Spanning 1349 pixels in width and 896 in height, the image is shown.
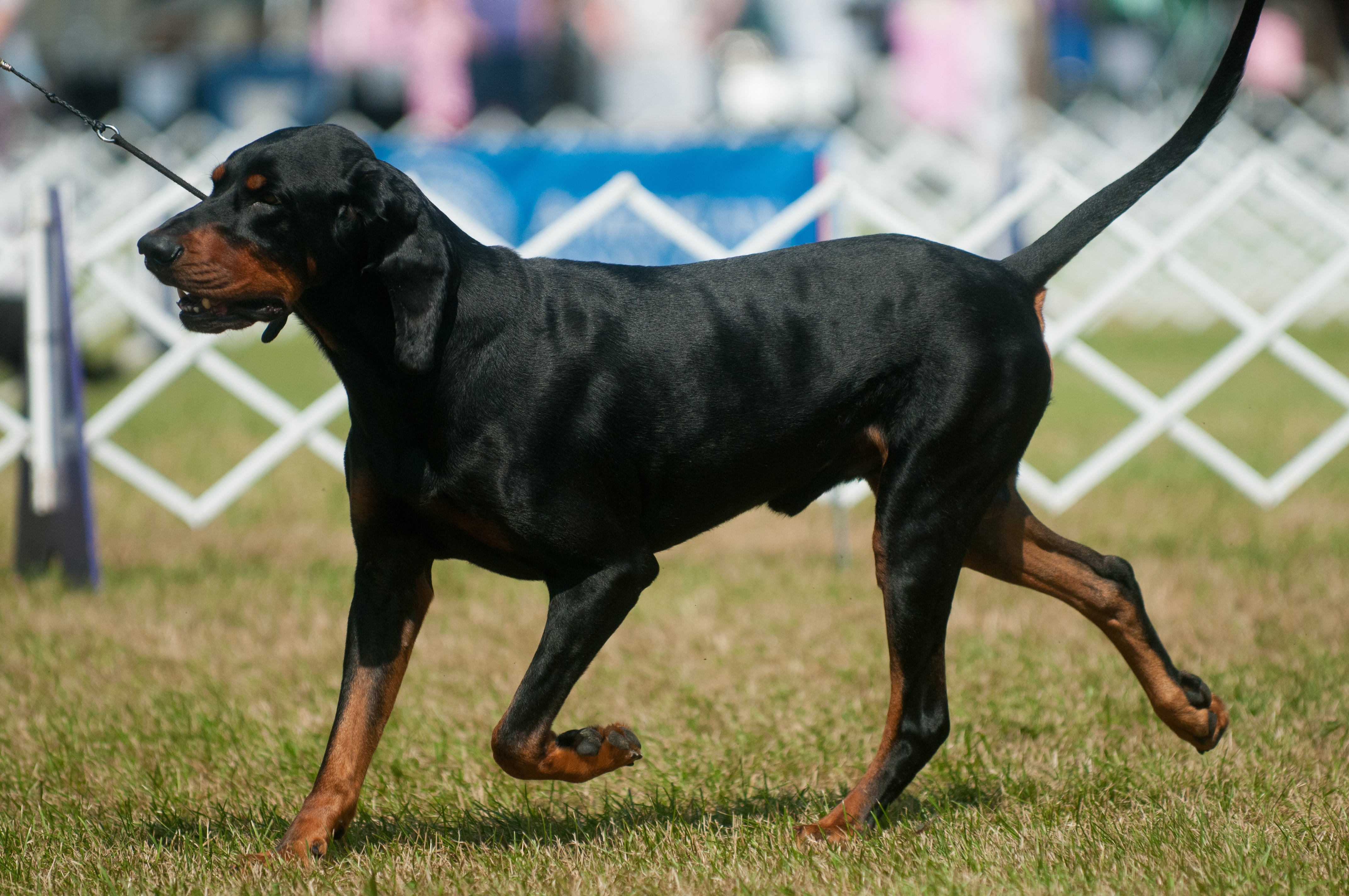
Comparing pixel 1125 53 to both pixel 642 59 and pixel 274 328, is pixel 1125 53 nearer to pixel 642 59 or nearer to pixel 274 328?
pixel 642 59

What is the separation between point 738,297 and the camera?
3164mm

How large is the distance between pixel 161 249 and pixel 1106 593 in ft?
7.31

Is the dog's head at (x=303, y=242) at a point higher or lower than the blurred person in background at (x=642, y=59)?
higher

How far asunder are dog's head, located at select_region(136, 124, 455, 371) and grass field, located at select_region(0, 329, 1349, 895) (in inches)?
44.1

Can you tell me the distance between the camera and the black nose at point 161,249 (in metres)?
2.73

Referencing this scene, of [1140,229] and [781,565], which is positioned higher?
[1140,229]

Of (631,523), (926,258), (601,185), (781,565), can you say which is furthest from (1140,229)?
(631,523)

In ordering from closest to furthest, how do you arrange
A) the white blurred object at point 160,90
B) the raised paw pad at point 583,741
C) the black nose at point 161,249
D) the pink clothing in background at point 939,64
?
the black nose at point 161,249
the raised paw pad at point 583,741
the pink clothing in background at point 939,64
the white blurred object at point 160,90

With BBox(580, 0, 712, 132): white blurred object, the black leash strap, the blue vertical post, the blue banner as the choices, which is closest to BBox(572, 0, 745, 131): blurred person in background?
BBox(580, 0, 712, 132): white blurred object

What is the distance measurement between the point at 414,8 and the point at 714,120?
4.18 meters

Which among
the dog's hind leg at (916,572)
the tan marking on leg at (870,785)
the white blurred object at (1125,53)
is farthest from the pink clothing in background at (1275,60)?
the tan marking on leg at (870,785)

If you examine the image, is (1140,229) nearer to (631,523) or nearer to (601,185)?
(601,185)

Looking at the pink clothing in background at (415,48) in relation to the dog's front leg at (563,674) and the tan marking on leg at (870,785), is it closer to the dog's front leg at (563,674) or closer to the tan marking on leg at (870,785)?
the tan marking on leg at (870,785)

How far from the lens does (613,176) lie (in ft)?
26.9
